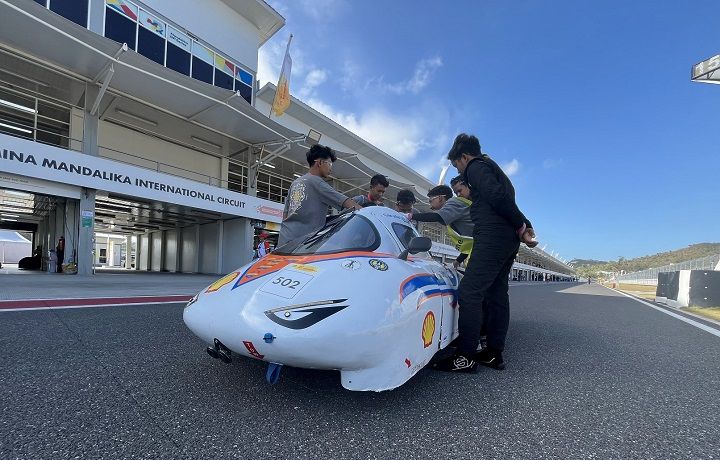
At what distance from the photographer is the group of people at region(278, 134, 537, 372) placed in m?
2.52

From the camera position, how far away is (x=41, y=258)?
1889 cm

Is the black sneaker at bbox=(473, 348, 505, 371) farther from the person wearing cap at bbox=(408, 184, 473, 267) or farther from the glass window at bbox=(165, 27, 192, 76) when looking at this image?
the glass window at bbox=(165, 27, 192, 76)

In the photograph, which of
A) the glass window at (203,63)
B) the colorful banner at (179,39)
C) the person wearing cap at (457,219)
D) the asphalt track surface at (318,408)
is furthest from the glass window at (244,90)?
the asphalt track surface at (318,408)

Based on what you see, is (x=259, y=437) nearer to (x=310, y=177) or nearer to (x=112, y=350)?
(x=112, y=350)

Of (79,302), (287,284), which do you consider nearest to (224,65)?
(79,302)

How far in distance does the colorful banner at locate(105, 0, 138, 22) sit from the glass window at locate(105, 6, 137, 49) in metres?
0.14

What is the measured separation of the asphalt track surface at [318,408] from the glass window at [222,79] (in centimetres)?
1730

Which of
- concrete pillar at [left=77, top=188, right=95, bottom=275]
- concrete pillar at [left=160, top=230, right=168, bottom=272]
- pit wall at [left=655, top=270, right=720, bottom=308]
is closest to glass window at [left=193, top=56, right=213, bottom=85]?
concrete pillar at [left=77, top=188, right=95, bottom=275]

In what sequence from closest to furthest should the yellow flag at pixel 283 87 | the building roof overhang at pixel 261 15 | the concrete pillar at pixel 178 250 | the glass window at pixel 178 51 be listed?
the glass window at pixel 178 51
the yellow flag at pixel 283 87
the building roof overhang at pixel 261 15
the concrete pillar at pixel 178 250

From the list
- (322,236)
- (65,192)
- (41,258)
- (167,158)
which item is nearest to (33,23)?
(65,192)

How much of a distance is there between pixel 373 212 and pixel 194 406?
64.3 inches

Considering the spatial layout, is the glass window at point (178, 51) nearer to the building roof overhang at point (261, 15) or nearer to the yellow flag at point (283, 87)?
the building roof overhang at point (261, 15)

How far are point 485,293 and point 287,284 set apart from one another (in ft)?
5.27

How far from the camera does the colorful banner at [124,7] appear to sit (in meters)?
13.6
